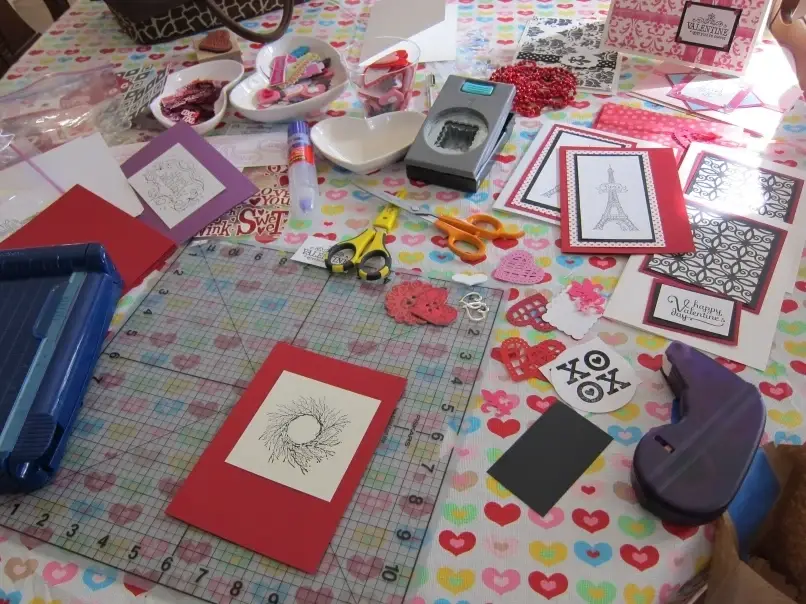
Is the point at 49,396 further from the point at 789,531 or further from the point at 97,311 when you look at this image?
the point at 789,531

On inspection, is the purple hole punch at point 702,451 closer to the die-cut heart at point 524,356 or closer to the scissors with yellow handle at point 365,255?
the die-cut heart at point 524,356

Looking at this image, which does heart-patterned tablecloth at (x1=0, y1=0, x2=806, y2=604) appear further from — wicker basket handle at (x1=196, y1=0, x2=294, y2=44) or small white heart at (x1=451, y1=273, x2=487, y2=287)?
wicker basket handle at (x1=196, y1=0, x2=294, y2=44)

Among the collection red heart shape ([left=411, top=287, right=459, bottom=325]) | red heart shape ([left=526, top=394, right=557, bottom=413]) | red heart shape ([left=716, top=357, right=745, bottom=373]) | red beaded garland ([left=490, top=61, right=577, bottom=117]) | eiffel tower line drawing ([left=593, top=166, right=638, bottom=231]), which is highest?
red beaded garland ([left=490, top=61, right=577, bottom=117])

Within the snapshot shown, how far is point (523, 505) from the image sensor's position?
0.61 meters

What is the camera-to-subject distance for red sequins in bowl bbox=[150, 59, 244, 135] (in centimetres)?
105

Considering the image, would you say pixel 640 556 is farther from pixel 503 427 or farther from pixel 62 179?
pixel 62 179

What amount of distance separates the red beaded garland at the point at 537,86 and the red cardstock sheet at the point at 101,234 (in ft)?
1.98

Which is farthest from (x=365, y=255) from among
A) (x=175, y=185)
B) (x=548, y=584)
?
(x=548, y=584)

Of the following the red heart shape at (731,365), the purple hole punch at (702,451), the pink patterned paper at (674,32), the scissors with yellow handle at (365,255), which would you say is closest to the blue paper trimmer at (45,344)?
the scissors with yellow handle at (365,255)

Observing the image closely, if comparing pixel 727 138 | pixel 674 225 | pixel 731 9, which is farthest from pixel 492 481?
pixel 731 9

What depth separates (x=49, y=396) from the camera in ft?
2.22

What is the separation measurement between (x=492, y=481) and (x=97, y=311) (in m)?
0.51

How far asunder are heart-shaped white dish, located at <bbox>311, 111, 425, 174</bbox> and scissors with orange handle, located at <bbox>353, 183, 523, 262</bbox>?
14cm

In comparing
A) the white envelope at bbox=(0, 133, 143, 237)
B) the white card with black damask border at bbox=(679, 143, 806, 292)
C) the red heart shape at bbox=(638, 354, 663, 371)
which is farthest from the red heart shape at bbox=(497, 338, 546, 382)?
the white envelope at bbox=(0, 133, 143, 237)
